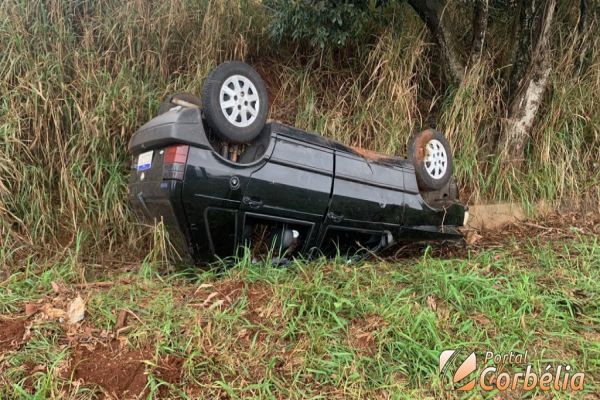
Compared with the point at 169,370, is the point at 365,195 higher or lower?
higher

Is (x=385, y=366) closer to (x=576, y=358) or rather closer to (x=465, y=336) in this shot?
(x=465, y=336)

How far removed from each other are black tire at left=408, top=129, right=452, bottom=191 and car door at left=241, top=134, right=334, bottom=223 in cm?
91

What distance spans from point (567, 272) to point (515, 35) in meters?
3.19

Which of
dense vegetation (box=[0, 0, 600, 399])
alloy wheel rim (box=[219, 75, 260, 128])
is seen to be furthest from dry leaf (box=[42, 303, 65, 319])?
alloy wheel rim (box=[219, 75, 260, 128])

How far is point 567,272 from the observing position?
3.48m

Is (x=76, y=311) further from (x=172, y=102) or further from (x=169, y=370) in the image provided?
(x=172, y=102)

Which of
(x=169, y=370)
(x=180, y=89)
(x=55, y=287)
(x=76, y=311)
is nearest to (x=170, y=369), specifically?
(x=169, y=370)

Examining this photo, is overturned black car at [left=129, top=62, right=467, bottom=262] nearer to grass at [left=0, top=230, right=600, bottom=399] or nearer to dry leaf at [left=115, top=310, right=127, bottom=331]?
grass at [left=0, top=230, right=600, bottom=399]

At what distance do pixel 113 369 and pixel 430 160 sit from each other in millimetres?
2906

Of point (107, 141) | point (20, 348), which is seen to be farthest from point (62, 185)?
point (20, 348)

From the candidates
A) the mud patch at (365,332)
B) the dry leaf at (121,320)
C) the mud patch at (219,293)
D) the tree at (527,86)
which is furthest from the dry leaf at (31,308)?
the tree at (527,86)

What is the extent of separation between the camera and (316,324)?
2.68 m

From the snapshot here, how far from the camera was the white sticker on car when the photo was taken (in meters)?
3.16

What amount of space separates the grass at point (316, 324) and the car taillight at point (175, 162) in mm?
713
